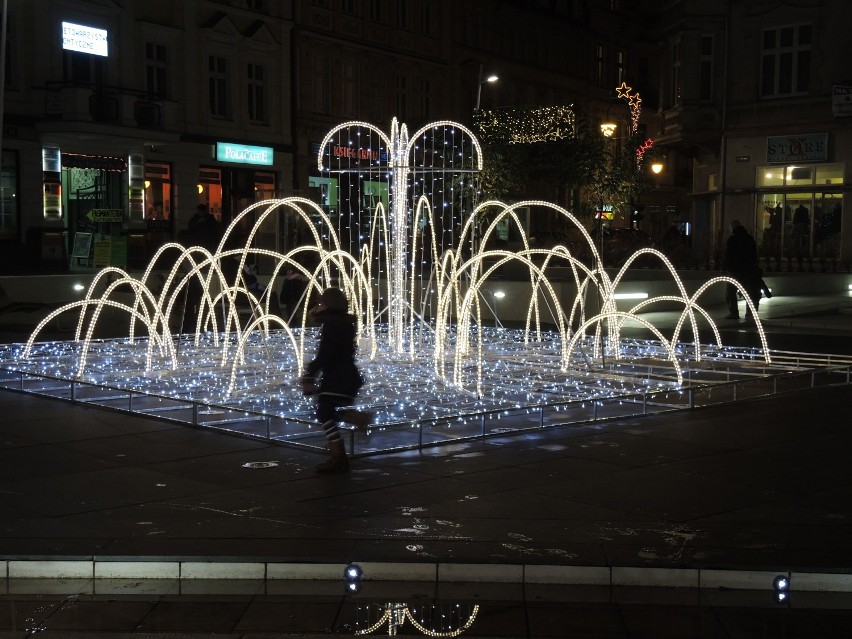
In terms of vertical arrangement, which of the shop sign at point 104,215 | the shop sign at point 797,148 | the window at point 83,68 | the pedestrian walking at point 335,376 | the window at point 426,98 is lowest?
the pedestrian walking at point 335,376

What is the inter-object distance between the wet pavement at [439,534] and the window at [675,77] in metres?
29.1

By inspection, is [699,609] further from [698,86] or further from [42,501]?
[698,86]

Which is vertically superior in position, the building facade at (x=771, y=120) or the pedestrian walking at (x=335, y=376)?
the building facade at (x=771, y=120)

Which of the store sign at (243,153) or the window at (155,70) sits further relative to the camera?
the store sign at (243,153)

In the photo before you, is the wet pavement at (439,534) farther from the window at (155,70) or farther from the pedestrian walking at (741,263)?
the window at (155,70)

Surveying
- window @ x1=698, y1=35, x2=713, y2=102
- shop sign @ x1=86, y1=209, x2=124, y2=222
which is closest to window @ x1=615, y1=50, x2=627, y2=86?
window @ x1=698, y1=35, x2=713, y2=102

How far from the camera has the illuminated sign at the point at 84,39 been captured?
33031 mm

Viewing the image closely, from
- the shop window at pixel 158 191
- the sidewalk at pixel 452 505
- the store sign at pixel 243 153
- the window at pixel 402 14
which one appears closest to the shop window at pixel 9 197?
the shop window at pixel 158 191

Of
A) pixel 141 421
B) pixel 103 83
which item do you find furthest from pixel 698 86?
pixel 141 421

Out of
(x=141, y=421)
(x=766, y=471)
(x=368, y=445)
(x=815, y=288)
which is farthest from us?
(x=815, y=288)

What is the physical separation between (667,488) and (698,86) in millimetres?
30757

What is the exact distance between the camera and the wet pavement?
593cm

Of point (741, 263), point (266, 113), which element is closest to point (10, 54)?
point (266, 113)

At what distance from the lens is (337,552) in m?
6.61
